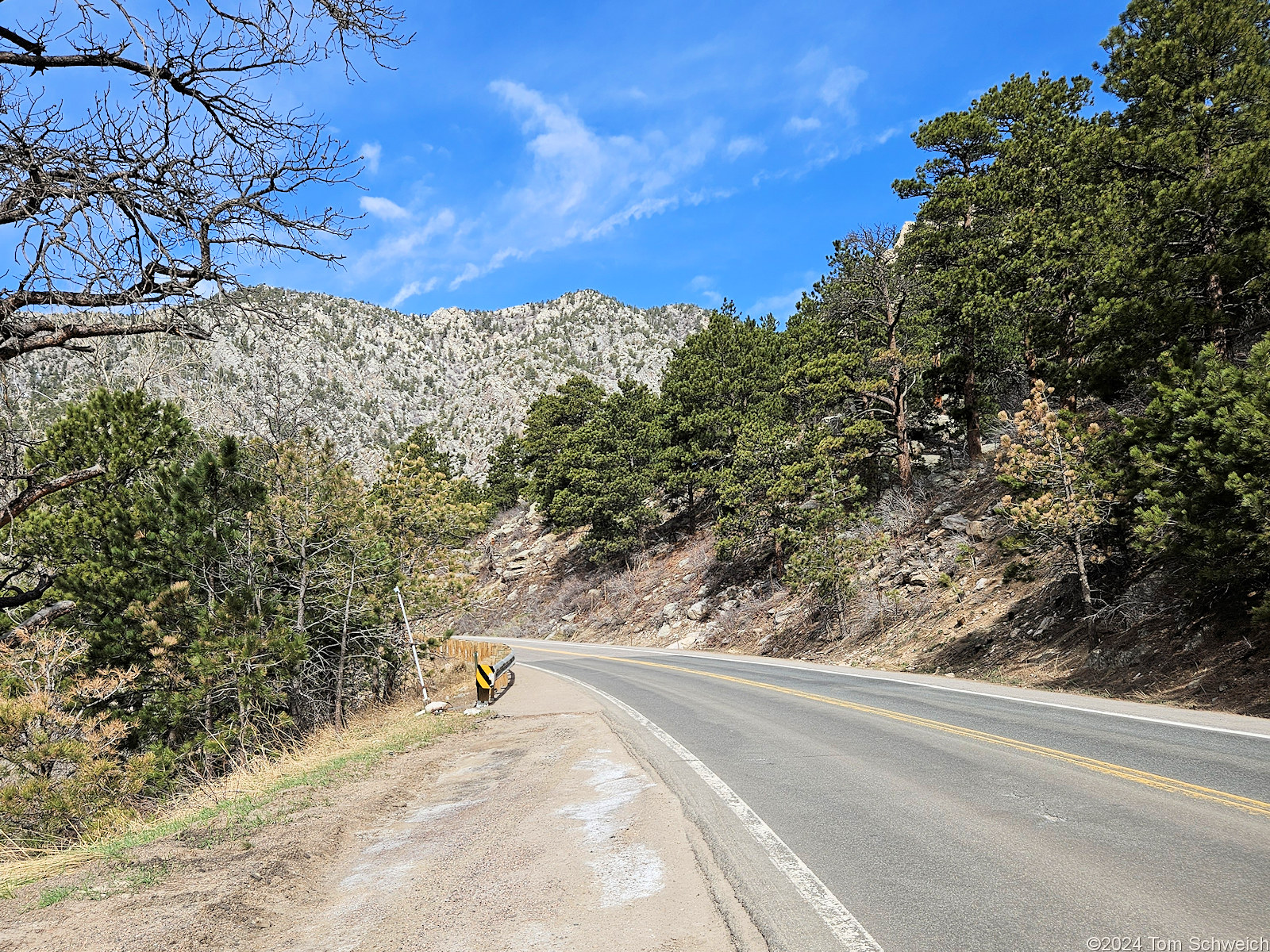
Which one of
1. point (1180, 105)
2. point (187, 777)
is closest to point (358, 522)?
point (187, 777)

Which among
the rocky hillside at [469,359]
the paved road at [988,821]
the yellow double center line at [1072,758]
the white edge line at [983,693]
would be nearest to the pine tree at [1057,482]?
the white edge line at [983,693]

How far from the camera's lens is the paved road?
3.77m

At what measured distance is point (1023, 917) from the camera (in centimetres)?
380

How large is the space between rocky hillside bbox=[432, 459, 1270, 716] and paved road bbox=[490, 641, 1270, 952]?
2.37 m

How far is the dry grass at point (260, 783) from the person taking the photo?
20.6 feet

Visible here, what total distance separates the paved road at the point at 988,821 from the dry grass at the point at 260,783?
13.7 ft

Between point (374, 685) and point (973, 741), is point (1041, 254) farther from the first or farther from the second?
point (374, 685)

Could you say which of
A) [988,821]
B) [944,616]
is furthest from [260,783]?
[944,616]

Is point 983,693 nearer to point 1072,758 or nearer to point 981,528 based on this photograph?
point 1072,758

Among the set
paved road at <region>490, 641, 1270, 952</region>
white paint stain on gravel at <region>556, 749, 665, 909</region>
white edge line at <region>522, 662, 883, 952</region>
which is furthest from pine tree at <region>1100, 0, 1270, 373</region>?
white paint stain on gravel at <region>556, 749, 665, 909</region>

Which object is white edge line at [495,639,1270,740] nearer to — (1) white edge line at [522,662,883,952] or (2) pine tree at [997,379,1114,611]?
(2) pine tree at [997,379,1114,611]

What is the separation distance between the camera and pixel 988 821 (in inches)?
213

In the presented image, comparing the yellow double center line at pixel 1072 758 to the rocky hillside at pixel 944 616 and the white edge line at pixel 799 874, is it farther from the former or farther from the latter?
the rocky hillside at pixel 944 616

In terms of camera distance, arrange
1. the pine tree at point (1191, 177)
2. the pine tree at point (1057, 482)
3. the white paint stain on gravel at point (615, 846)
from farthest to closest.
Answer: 1. the pine tree at point (1057, 482)
2. the pine tree at point (1191, 177)
3. the white paint stain on gravel at point (615, 846)
